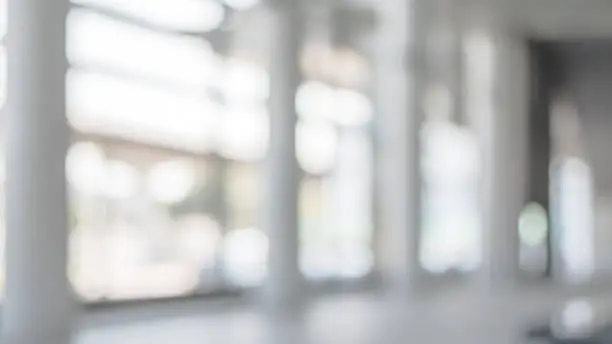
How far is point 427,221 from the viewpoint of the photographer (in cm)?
1909

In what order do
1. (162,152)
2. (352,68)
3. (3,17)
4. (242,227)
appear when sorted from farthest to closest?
1. (352,68)
2. (242,227)
3. (162,152)
4. (3,17)

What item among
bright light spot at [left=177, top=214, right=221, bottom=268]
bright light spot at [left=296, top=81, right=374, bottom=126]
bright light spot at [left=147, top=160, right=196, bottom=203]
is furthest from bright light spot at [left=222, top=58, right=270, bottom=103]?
bright light spot at [left=296, top=81, right=374, bottom=126]

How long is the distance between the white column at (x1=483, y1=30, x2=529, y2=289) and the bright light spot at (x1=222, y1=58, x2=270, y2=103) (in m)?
7.22

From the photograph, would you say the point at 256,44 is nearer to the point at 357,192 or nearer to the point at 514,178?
the point at 357,192

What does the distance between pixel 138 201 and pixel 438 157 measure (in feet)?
31.3

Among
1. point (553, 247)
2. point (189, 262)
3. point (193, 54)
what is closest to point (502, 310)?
point (189, 262)

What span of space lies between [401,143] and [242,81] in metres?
4.17

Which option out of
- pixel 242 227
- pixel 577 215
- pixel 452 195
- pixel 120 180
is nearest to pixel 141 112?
pixel 120 180

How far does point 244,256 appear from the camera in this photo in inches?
495

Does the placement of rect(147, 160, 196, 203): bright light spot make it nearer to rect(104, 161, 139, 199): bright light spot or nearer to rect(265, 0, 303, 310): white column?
rect(104, 161, 139, 199): bright light spot

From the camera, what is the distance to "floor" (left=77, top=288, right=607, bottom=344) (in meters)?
7.45

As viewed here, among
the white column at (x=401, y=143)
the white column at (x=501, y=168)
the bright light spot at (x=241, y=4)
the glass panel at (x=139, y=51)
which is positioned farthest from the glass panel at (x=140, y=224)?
the white column at (x=501, y=168)

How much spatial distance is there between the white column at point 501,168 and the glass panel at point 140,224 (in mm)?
7610

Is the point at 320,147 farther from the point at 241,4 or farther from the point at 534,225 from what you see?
the point at 534,225
